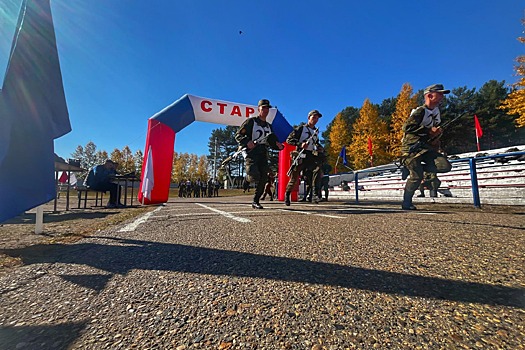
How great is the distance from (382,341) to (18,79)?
314 cm

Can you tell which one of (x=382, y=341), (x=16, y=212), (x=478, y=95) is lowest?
(x=382, y=341)

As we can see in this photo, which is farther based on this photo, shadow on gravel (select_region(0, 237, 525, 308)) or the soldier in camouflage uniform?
the soldier in camouflage uniform

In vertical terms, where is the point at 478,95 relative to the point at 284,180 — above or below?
above

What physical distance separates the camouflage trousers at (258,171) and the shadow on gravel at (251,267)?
309 cm

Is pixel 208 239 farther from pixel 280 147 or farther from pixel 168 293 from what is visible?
pixel 280 147

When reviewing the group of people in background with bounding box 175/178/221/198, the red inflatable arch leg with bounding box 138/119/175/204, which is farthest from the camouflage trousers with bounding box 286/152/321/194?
the group of people in background with bounding box 175/178/221/198

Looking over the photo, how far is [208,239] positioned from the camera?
6.67ft

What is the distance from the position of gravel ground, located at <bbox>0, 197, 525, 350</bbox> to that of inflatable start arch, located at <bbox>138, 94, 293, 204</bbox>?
6.44 meters

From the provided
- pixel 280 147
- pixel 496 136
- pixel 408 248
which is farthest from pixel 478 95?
pixel 408 248

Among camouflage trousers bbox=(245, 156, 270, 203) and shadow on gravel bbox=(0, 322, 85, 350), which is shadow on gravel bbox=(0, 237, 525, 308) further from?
camouflage trousers bbox=(245, 156, 270, 203)

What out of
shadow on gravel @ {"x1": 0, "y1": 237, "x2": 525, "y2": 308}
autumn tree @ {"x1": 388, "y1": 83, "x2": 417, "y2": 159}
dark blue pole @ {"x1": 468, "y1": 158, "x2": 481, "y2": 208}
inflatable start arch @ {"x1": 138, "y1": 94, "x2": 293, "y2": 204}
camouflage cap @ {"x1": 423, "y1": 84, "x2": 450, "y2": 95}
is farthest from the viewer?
autumn tree @ {"x1": 388, "y1": 83, "x2": 417, "y2": 159}

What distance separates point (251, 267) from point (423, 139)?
4.09m

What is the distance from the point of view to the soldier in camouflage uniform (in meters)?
4.01

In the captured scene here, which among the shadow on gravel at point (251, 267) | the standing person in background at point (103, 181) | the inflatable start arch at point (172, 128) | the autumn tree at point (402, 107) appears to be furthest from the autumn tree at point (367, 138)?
the shadow on gravel at point (251, 267)
